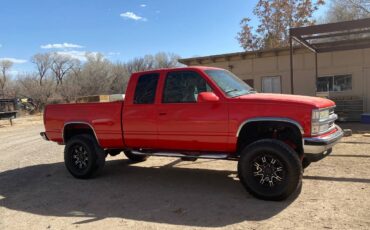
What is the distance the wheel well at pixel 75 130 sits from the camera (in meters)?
7.96

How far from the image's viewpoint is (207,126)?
6320 millimetres

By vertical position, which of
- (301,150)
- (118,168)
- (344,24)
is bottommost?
(118,168)

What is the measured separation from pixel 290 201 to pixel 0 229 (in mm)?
4032

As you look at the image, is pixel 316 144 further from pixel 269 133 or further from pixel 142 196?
pixel 142 196

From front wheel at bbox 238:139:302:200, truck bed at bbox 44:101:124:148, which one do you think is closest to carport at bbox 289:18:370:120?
front wheel at bbox 238:139:302:200

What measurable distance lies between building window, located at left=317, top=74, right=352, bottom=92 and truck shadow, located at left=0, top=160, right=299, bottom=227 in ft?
40.5

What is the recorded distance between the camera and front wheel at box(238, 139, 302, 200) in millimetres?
5660

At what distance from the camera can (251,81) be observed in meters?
20.6

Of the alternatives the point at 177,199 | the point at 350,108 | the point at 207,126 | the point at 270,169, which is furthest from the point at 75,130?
the point at 350,108

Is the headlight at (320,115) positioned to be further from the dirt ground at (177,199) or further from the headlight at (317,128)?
the dirt ground at (177,199)

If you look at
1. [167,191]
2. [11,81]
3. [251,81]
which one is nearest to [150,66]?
[11,81]

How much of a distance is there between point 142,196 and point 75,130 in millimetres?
2662

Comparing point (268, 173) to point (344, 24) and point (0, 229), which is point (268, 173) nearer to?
point (0, 229)

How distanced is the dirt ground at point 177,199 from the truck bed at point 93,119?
33.9 inches
